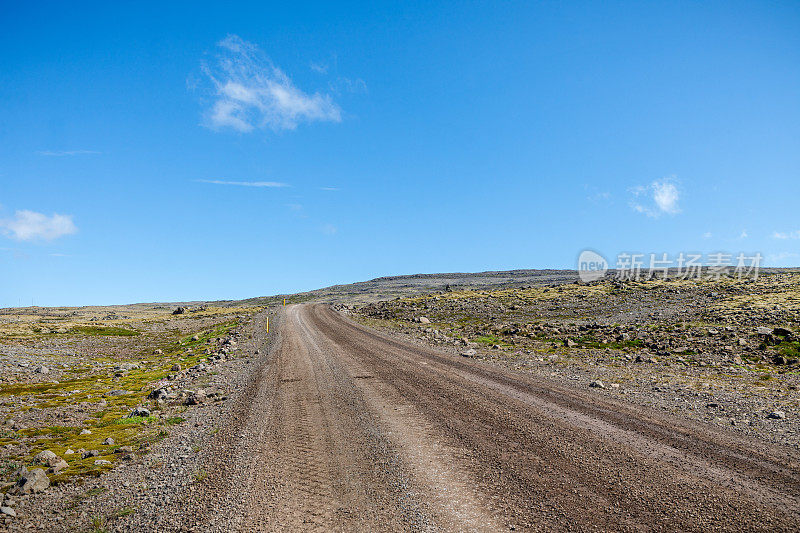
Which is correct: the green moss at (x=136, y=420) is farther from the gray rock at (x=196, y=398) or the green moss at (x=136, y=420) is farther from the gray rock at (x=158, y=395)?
the gray rock at (x=158, y=395)

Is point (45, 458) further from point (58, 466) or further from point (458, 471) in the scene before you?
point (458, 471)

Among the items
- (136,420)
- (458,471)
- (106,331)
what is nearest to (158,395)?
(136,420)

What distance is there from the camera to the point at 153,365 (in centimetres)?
2541

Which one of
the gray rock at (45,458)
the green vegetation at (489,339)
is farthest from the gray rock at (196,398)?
the green vegetation at (489,339)

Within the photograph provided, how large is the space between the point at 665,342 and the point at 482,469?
2422cm

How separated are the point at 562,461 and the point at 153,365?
25907 mm

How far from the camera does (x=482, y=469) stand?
25.5 feet

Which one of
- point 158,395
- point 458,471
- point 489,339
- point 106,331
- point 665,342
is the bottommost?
point 106,331

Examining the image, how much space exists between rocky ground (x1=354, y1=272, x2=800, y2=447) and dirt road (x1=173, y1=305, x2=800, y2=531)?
10.00ft

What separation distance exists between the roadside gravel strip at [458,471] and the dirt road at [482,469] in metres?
0.03

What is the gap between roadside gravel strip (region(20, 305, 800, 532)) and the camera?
→ 20.0 feet

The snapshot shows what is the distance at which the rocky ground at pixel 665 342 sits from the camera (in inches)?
515

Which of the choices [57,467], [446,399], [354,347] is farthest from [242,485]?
[354,347]

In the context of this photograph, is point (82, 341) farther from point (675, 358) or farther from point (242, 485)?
point (675, 358)
